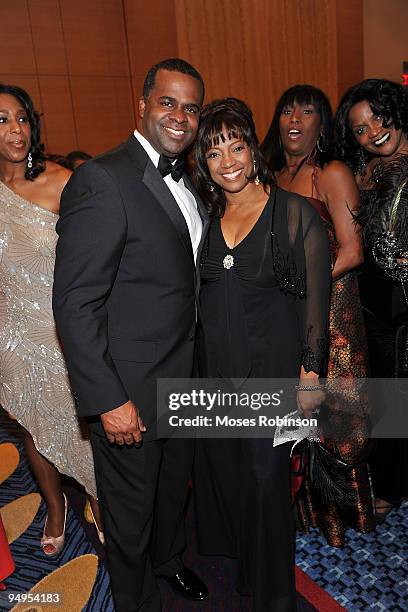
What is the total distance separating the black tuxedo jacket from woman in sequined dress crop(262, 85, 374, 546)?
727 millimetres

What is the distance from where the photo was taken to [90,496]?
7.22 feet

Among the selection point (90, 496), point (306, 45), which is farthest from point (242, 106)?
point (306, 45)

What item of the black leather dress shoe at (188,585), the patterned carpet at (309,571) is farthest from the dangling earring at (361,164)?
the black leather dress shoe at (188,585)

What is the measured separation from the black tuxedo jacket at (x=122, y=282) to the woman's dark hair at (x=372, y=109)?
0.99 m

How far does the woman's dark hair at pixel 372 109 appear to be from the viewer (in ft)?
6.53

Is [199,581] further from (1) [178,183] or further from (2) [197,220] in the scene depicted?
(1) [178,183]

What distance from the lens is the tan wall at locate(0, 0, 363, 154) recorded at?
5.88 meters

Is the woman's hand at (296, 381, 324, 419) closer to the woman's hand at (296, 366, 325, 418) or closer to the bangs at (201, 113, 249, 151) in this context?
the woman's hand at (296, 366, 325, 418)

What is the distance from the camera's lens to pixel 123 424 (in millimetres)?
1455

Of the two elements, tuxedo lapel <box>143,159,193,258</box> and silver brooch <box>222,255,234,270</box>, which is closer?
tuxedo lapel <box>143,159,193,258</box>

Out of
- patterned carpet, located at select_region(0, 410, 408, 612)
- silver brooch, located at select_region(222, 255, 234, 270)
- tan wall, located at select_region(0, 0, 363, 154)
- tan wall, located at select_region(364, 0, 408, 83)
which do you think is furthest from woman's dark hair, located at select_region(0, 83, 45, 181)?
tan wall, located at select_region(364, 0, 408, 83)

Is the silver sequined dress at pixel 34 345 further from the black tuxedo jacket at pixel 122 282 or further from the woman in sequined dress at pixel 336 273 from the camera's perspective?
the woman in sequined dress at pixel 336 273

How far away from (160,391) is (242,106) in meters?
0.93

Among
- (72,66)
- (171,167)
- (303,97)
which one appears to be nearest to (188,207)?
(171,167)
